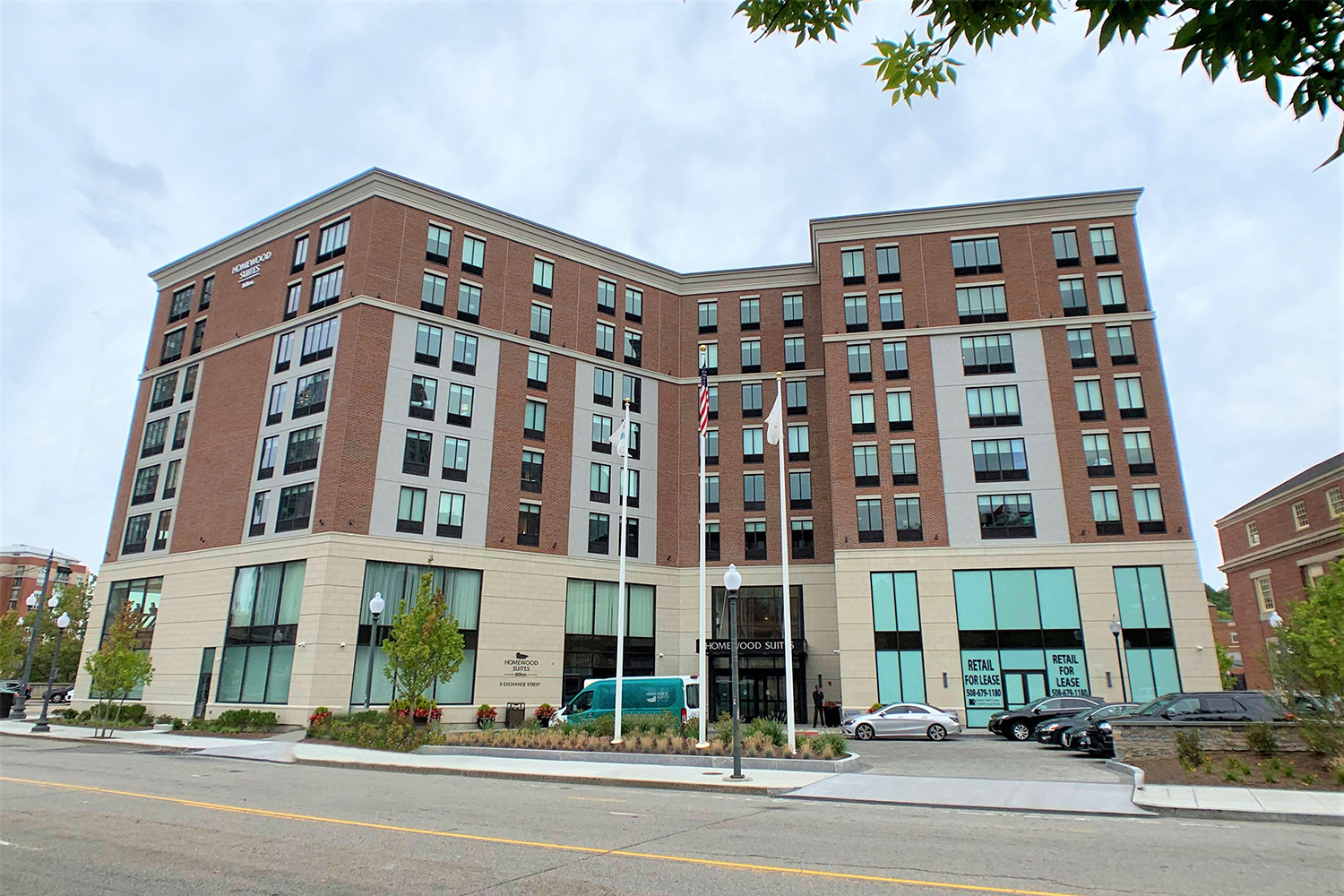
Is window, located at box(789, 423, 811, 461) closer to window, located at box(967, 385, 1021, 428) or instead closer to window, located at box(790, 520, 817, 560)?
window, located at box(790, 520, 817, 560)

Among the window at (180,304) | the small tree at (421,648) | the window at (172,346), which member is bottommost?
the small tree at (421,648)

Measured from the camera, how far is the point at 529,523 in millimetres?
43375

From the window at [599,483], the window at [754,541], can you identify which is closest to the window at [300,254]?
the window at [599,483]

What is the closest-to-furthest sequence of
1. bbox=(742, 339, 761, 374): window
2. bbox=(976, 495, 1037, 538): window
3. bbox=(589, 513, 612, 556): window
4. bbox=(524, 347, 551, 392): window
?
1. bbox=(976, 495, 1037, 538): window
2. bbox=(589, 513, 612, 556): window
3. bbox=(524, 347, 551, 392): window
4. bbox=(742, 339, 761, 374): window

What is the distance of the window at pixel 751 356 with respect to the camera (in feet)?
165

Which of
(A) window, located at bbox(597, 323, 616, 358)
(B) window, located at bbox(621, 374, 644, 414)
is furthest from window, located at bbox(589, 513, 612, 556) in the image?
(A) window, located at bbox(597, 323, 616, 358)

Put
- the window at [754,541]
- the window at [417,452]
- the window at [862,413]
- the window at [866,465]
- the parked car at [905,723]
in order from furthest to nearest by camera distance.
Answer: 1. the window at [754,541]
2. the window at [862,413]
3. the window at [866,465]
4. the window at [417,452]
5. the parked car at [905,723]

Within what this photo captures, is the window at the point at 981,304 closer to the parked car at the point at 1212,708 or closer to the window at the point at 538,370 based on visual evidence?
the window at the point at 538,370

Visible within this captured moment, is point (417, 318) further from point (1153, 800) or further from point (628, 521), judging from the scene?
point (1153, 800)

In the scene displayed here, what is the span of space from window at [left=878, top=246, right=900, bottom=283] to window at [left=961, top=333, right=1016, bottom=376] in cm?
574

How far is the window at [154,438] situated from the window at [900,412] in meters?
42.4

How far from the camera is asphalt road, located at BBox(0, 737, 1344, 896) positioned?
798 cm

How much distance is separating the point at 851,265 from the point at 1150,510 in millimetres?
20553

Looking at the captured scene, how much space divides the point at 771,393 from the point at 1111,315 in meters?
19.1
